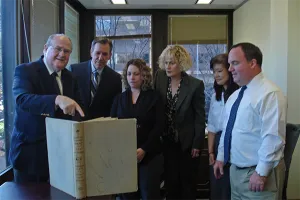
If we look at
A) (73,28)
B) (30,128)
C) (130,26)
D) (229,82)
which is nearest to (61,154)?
(30,128)

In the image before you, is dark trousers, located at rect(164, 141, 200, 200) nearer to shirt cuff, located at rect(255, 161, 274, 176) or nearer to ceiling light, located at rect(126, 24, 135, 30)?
shirt cuff, located at rect(255, 161, 274, 176)

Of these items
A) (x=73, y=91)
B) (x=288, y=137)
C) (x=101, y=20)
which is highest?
(x=101, y=20)

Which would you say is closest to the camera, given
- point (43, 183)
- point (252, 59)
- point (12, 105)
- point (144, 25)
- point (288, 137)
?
point (43, 183)

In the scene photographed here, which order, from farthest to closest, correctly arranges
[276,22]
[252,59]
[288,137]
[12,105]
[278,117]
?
1. [276,22]
2. [12,105]
3. [288,137]
4. [252,59]
5. [278,117]

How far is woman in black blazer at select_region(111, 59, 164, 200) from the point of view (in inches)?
81.7

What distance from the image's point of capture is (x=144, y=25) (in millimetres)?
3822

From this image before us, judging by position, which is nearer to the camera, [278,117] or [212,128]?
[278,117]

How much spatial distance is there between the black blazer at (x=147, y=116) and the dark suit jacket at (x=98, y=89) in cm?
19

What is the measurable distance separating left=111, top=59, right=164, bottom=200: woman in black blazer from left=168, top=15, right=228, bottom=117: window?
5.64 ft

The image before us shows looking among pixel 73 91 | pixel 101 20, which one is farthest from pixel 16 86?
pixel 101 20

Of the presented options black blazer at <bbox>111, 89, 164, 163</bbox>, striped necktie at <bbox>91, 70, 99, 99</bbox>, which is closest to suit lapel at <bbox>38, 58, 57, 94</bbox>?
black blazer at <bbox>111, 89, 164, 163</bbox>

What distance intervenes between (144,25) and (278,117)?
2.56 metres

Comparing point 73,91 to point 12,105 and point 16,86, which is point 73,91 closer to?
point 16,86

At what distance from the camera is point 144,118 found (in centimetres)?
212
